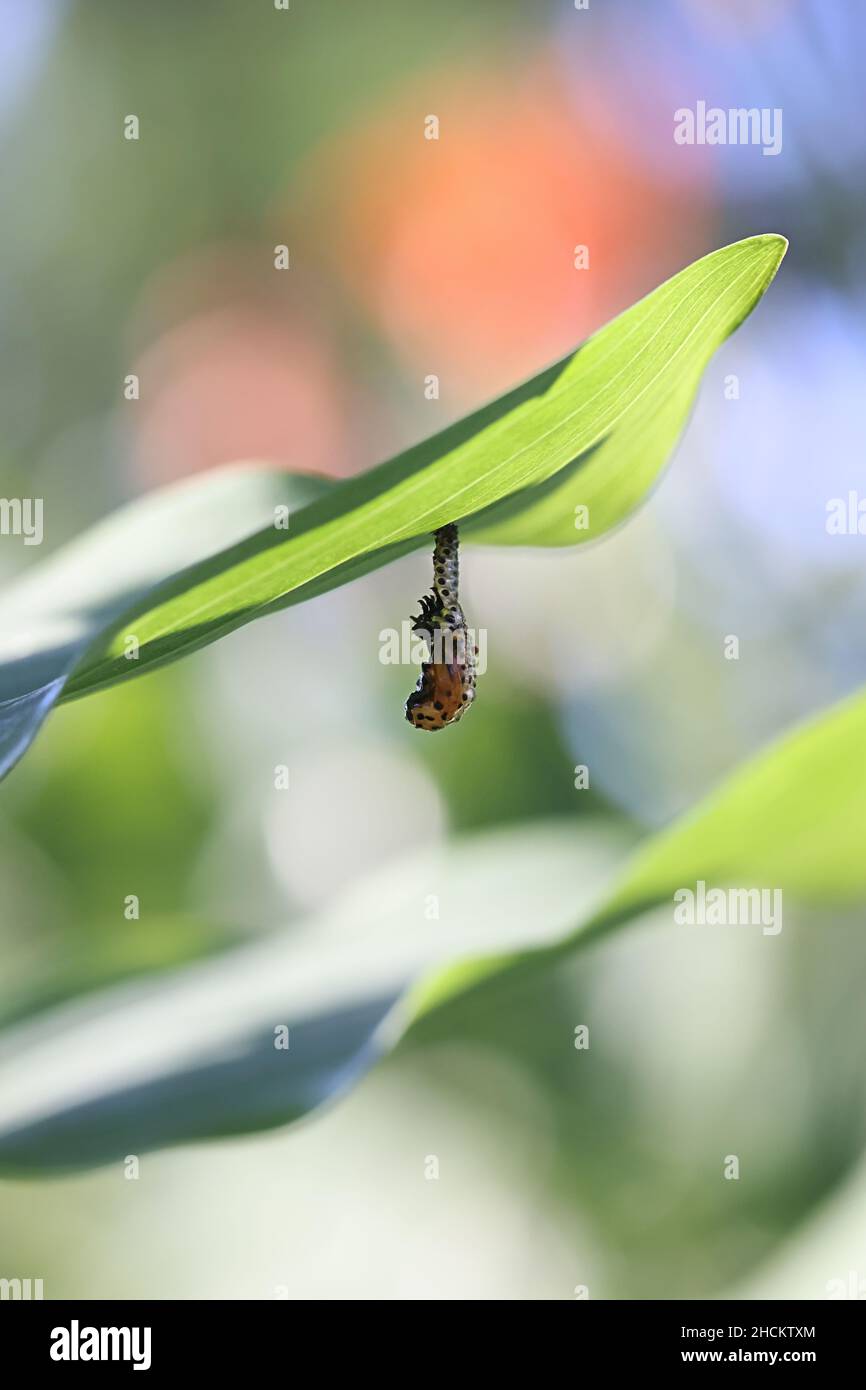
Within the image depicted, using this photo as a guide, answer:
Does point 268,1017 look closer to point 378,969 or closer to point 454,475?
point 378,969

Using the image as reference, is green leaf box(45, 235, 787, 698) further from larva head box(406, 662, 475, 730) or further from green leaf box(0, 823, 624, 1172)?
larva head box(406, 662, 475, 730)

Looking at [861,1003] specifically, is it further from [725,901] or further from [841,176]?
[841,176]

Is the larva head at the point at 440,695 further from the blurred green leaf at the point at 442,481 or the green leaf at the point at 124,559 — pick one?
the blurred green leaf at the point at 442,481

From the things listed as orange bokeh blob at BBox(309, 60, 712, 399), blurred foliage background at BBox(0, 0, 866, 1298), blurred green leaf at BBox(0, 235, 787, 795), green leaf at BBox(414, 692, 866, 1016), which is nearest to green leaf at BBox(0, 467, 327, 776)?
blurred green leaf at BBox(0, 235, 787, 795)

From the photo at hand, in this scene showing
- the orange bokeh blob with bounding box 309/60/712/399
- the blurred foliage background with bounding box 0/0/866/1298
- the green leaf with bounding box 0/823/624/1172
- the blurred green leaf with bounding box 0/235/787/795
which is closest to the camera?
the blurred green leaf with bounding box 0/235/787/795

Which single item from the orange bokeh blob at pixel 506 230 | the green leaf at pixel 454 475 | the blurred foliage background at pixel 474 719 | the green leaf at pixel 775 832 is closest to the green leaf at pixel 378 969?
the green leaf at pixel 775 832

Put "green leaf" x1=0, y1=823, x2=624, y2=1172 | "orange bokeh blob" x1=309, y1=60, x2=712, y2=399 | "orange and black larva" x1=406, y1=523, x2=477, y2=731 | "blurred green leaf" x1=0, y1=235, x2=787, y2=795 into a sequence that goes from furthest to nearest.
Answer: "orange bokeh blob" x1=309, y1=60, x2=712, y2=399 → "orange and black larva" x1=406, y1=523, x2=477, y2=731 → "green leaf" x1=0, y1=823, x2=624, y2=1172 → "blurred green leaf" x1=0, y1=235, x2=787, y2=795
